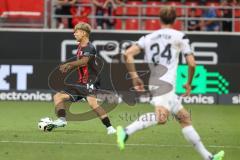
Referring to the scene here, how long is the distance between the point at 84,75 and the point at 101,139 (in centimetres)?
123

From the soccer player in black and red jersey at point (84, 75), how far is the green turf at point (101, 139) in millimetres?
273

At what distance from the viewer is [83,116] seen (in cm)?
1644

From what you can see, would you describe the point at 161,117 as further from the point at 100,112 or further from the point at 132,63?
the point at 100,112

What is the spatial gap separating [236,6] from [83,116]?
7350 mm

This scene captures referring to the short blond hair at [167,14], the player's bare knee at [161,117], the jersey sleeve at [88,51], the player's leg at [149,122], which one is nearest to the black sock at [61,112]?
the jersey sleeve at [88,51]

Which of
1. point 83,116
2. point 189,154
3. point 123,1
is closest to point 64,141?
point 189,154

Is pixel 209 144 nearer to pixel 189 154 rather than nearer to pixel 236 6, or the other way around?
pixel 189 154

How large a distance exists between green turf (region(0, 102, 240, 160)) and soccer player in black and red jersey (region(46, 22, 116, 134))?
0.89 feet

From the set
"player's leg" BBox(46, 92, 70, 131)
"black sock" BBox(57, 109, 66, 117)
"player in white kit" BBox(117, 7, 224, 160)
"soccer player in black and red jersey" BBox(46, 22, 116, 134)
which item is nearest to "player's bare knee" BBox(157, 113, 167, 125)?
"player in white kit" BBox(117, 7, 224, 160)

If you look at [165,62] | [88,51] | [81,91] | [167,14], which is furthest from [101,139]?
[167,14]

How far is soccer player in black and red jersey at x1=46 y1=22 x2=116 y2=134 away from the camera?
12688 mm

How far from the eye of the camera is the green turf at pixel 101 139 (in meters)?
10.7

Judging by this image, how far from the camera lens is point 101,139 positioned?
12492 mm

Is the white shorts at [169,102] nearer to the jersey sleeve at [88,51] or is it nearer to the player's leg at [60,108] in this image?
the jersey sleeve at [88,51]
